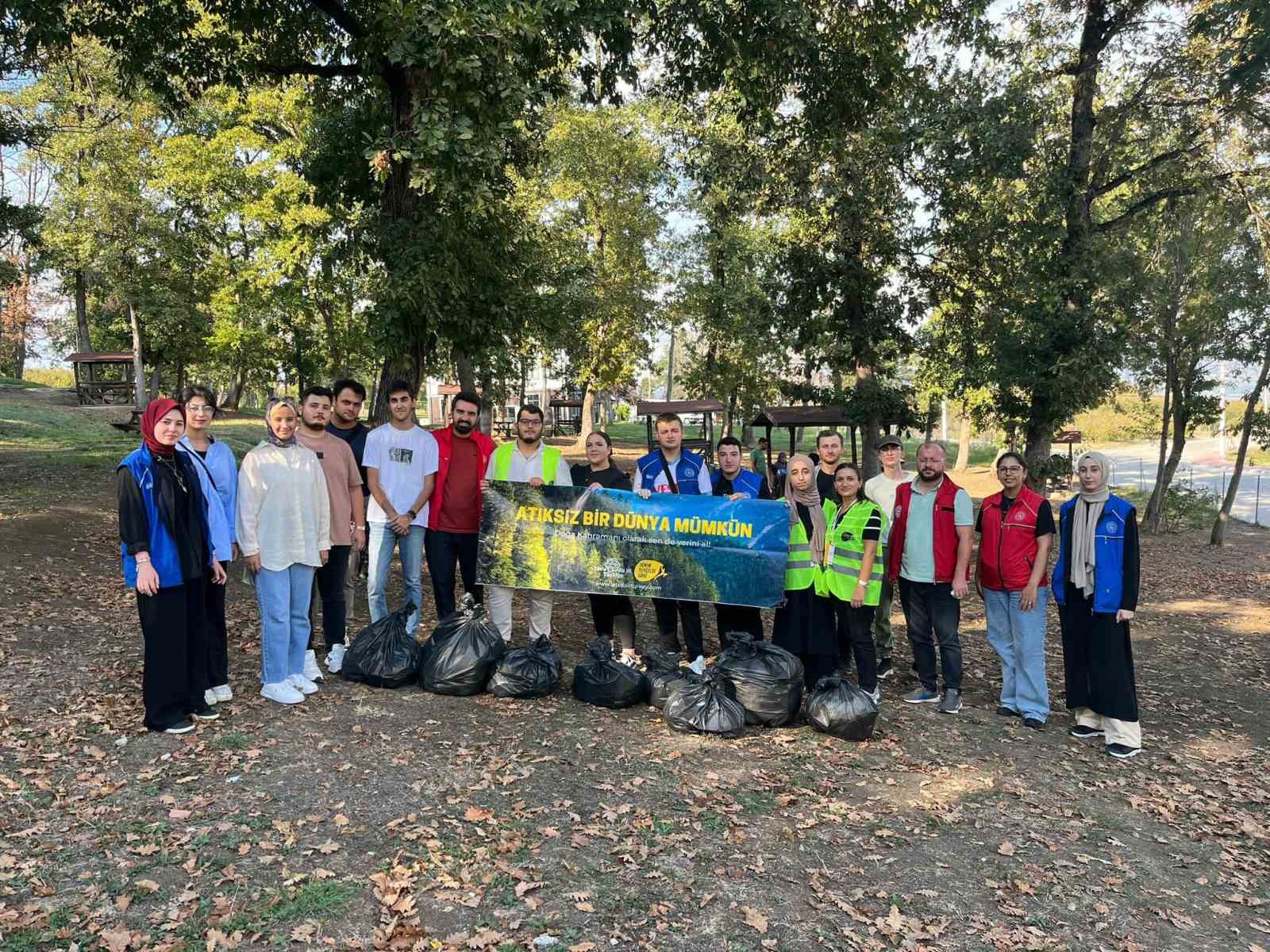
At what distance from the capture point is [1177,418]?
20750 mm

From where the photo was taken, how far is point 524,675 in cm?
581

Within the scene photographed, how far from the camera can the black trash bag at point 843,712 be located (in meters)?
5.47

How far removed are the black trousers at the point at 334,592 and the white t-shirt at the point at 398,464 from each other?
17.1 inches

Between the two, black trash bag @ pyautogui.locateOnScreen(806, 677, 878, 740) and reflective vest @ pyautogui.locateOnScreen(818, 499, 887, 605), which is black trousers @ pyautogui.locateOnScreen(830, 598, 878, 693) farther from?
black trash bag @ pyautogui.locateOnScreen(806, 677, 878, 740)

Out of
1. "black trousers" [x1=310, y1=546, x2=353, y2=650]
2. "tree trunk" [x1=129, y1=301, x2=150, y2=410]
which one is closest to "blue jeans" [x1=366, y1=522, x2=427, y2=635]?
"black trousers" [x1=310, y1=546, x2=353, y2=650]

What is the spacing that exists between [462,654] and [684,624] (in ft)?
5.94

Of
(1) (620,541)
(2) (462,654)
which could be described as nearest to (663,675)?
(1) (620,541)

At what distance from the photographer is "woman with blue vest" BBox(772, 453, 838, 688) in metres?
6.08

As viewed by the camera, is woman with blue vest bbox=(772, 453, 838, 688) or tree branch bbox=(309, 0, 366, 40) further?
tree branch bbox=(309, 0, 366, 40)

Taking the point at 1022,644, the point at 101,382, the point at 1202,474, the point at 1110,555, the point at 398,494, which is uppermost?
the point at 101,382

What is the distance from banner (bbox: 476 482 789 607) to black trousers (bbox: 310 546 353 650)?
103cm

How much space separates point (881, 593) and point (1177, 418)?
18.3 metres

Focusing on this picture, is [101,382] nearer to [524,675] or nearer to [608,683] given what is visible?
[524,675]

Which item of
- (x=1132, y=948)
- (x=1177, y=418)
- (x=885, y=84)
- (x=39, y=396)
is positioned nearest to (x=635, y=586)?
(x=1132, y=948)
